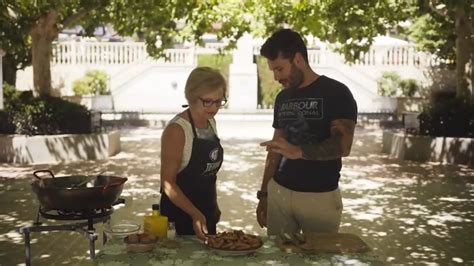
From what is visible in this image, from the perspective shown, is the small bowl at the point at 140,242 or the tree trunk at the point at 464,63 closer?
the small bowl at the point at 140,242

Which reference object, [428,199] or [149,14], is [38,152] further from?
[428,199]

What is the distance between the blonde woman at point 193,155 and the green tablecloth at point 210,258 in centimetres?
28

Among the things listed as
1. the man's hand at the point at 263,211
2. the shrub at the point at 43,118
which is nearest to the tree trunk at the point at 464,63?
the shrub at the point at 43,118

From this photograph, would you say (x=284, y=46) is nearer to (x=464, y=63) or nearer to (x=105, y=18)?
(x=464, y=63)

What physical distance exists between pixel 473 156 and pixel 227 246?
11469 mm

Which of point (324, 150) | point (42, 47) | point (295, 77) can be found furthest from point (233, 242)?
point (42, 47)

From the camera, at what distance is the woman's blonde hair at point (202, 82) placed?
3635mm

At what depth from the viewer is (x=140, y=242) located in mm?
3449

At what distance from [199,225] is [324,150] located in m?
0.93

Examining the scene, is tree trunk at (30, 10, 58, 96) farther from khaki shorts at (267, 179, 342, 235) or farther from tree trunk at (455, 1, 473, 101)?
khaki shorts at (267, 179, 342, 235)

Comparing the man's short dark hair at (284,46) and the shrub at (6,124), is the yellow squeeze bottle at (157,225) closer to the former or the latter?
the man's short dark hair at (284,46)

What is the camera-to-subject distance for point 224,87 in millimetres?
3740

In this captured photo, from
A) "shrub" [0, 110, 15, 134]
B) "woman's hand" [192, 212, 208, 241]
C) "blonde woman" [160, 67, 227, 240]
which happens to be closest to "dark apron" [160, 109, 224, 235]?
"blonde woman" [160, 67, 227, 240]

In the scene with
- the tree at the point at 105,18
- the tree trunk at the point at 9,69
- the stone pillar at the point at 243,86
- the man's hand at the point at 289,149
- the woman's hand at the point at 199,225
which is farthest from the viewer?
the stone pillar at the point at 243,86
